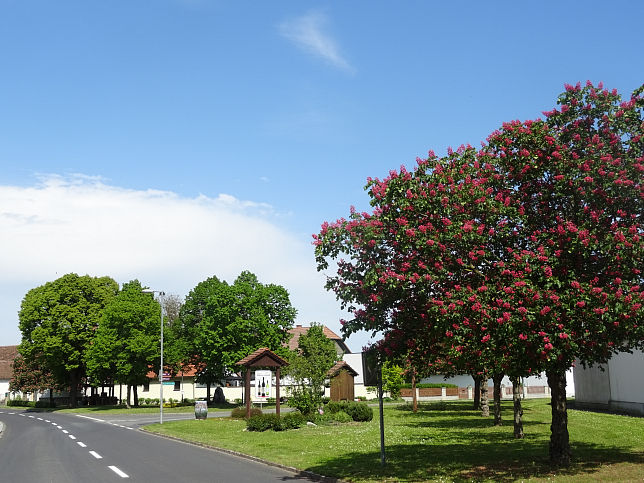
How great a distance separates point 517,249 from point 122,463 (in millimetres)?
13069

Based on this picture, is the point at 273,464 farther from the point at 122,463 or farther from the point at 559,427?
the point at 559,427

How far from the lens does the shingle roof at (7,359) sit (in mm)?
115881

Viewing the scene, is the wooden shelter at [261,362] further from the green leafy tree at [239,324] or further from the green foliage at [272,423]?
the green leafy tree at [239,324]

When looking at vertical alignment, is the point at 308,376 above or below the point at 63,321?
below

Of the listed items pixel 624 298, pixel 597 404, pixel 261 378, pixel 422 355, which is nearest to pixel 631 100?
pixel 624 298

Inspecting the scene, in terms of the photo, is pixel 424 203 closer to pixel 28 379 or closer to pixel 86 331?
pixel 86 331

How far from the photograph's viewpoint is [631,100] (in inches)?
534

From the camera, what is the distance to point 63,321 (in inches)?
2554

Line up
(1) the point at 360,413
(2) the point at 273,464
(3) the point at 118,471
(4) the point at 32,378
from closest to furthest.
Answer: (3) the point at 118,471, (2) the point at 273,464, (1) the point at 360,413, (4) the point at 32,378

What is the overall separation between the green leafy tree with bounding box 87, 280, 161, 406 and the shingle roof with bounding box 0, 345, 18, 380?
206ft

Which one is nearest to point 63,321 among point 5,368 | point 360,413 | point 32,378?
point 32,378

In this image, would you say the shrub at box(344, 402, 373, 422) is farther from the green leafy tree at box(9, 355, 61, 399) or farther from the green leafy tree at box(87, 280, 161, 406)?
the green leafy tree at box(9, 355, 61, 399)

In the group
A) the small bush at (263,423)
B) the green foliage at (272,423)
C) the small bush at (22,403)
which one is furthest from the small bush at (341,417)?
the small bush at (22,403)

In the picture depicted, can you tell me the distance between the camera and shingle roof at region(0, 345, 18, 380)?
116 m
